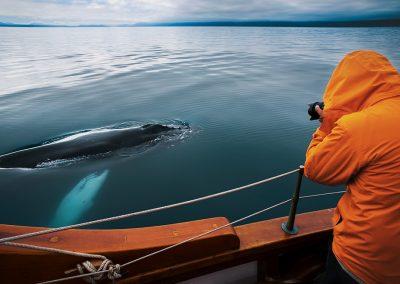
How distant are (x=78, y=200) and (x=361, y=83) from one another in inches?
250

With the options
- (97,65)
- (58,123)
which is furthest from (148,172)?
(97,65)

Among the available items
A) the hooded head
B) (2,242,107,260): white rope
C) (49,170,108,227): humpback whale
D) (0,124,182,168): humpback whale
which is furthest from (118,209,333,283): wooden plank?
(0,124,182,168): humpback whale

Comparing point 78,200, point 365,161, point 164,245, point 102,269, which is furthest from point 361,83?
point 78,200

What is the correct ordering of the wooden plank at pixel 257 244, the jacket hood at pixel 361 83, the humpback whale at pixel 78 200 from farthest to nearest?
the humpback whale at pixel 78 200, the wooden plank at pixel 257 244, the jacket hood at pixel 361 83

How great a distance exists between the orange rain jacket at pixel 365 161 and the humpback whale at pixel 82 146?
7490 millimetres

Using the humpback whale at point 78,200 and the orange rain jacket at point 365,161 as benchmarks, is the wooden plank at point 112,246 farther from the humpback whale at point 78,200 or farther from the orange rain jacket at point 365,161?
the humpback whale at point 78,200

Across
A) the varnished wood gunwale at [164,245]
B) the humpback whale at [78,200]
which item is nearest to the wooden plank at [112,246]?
the varnished wood gunwale at [164,245]

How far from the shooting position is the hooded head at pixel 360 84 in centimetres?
224

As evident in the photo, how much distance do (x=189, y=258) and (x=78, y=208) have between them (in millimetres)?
4534

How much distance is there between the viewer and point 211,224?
3086mm

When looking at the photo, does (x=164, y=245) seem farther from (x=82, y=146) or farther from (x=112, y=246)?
(x=82, y=146)

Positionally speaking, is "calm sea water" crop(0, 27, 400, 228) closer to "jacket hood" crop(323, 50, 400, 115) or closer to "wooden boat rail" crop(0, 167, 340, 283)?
"wooden boat rail" crop(0, 167, 340, 283)

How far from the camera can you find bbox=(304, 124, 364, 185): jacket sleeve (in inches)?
85.0

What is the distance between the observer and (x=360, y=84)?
2324 millimetres
